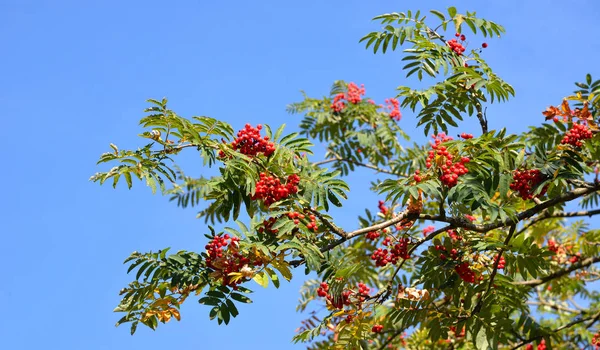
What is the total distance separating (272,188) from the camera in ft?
13.9

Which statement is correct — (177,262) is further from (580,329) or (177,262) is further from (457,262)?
(580,329)

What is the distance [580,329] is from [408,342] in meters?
2.13

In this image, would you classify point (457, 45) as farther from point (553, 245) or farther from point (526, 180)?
point (553, 245)

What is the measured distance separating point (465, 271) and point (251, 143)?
1.76m

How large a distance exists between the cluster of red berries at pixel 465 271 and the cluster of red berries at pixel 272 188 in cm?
137

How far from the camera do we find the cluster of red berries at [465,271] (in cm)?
482

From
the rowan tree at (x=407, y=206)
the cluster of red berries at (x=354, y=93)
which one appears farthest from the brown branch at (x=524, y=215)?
the cluster of red berries at (x=354, y=93)

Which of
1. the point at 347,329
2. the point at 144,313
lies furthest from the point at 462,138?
the point at 144,313

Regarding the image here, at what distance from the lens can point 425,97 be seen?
5.14m

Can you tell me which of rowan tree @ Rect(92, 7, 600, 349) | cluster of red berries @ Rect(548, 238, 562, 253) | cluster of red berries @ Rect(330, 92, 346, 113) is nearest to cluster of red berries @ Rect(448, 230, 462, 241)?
A: rowan tree @ Rect(92, 7, 600, 349)

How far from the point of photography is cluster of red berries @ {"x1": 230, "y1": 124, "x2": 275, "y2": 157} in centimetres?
439

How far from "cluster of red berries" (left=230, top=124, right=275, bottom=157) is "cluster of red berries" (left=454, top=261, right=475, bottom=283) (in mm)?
Result: 1569

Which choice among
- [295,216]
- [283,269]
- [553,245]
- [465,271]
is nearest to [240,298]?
[283,269]

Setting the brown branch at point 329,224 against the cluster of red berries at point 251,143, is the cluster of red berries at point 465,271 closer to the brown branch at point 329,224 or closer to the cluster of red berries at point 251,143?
the brown branch at point 329,224
